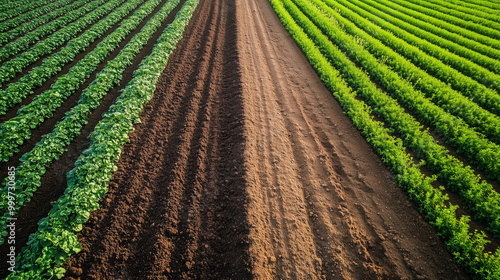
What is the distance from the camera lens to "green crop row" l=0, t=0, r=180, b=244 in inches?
237

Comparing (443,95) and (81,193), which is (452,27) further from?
(81,193)

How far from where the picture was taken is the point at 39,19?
17.6 meters

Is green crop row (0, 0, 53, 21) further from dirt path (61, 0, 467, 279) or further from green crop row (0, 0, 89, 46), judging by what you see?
dirt path (61, 0, 467, 279)

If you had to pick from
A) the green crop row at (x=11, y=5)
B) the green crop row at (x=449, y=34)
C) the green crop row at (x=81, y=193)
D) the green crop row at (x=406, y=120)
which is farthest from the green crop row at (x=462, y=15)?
the green crop row at (x=11, y=5)

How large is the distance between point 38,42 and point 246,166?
1675 cm

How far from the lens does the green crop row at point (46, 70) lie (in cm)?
914

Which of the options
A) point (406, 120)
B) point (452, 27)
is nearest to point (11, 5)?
point (406, 120)

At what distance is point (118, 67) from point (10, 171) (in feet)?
20.3

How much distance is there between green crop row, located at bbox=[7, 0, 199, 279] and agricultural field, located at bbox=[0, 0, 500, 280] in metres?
0.04

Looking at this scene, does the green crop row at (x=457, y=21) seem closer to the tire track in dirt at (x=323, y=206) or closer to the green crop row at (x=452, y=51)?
the green crop row at (x=452, y=51)

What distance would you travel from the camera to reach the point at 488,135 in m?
8.12

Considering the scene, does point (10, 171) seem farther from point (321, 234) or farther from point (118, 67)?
point (321, 234)

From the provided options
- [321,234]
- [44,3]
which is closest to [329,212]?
[321,234]

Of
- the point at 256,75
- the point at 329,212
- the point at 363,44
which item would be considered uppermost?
the point at 363,44
